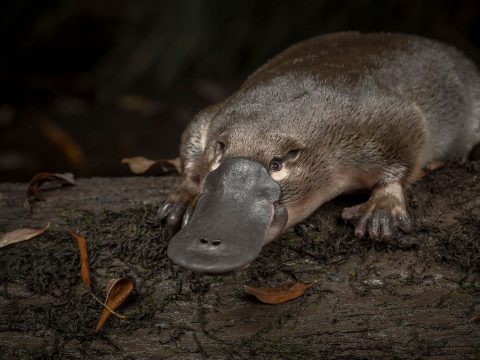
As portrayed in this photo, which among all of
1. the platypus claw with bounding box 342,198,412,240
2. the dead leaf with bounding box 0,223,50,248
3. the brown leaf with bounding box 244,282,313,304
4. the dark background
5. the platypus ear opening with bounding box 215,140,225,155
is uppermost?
the platypus ear opening with bounding box 215,140,225,155

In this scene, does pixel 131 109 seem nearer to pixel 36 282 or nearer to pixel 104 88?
pixel 104 88

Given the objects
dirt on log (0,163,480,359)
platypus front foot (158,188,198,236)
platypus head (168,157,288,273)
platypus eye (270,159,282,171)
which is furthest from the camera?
platypus front foot (158,188,198,236)

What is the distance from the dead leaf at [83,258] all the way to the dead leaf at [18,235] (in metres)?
0.15

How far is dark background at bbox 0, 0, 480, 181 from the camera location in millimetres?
5746

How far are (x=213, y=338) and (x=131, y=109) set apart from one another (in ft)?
14.5

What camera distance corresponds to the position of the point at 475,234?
262 centimetres

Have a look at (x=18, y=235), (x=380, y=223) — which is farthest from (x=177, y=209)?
(x=380, y=223)

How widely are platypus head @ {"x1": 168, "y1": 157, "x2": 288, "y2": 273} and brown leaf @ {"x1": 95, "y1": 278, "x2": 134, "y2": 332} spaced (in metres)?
0.34

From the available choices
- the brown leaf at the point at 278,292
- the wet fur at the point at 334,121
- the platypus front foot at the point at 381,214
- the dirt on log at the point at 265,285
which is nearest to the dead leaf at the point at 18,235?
the dirt on log at the point at 265,285

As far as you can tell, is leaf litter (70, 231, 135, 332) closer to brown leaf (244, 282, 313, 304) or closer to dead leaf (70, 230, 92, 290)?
dead leaf (70, 230, 92, 290)

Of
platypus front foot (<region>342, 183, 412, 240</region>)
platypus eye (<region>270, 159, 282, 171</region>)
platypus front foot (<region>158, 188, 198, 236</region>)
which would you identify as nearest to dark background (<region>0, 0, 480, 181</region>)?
platypus front foot (<region>158, 188, 198, 236</region>)

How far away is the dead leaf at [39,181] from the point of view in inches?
122

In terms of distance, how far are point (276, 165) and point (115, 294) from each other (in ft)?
2.18

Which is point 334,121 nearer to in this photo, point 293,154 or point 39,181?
point 293,154
